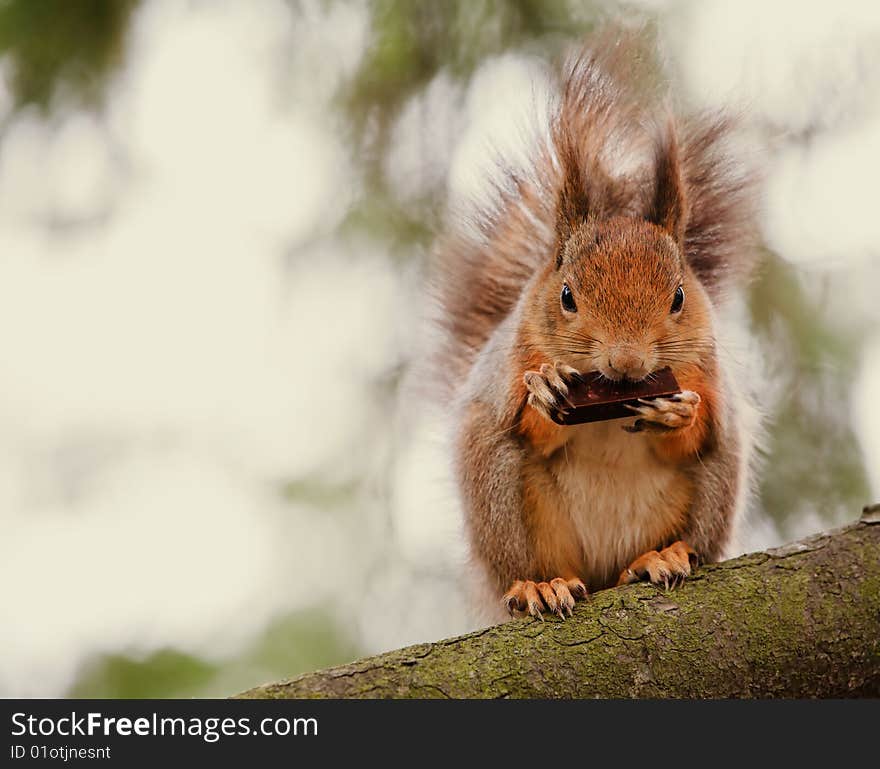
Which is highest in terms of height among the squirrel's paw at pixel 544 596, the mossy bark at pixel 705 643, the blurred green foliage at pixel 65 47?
the blurred green foliage at pixel 65 47

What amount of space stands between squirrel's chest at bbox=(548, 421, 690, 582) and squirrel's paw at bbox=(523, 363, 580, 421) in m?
0.24

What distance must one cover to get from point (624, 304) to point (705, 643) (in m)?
0.88

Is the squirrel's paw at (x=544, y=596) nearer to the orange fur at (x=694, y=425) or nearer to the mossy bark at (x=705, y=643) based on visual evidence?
the mossy bark at (x=705, y=643)

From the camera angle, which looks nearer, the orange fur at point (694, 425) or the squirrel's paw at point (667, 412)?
the squirrel's paw at point (667, 412)

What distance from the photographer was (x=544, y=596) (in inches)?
94.5

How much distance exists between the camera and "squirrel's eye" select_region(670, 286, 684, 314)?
2684 millimetres

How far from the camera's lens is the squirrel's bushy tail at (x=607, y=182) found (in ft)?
9.79

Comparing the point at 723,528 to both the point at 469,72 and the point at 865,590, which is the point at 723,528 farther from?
the point at 469,72

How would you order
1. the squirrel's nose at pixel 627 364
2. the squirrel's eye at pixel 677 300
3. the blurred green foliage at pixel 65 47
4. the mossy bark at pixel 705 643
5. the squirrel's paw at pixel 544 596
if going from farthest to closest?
the blurred green foliage at pixel 65 47 < the squirrel's eye at pixel 677 300 < the squirrel's nose at pixel 627 364 < the squirrel's paw at pixel 544 596 < the mossy bark at pixel 705 643

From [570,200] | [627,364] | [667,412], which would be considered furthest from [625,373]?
[570,200]

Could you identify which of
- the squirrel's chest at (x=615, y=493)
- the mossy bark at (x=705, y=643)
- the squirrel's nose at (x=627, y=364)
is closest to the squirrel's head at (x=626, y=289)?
the squirrel's nose at (x=627, y=364)

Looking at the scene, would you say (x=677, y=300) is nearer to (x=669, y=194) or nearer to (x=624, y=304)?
(x=624, y=304)

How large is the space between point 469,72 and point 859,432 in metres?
1.81

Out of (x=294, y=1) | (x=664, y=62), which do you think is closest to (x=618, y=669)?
(x=664, y=62)
